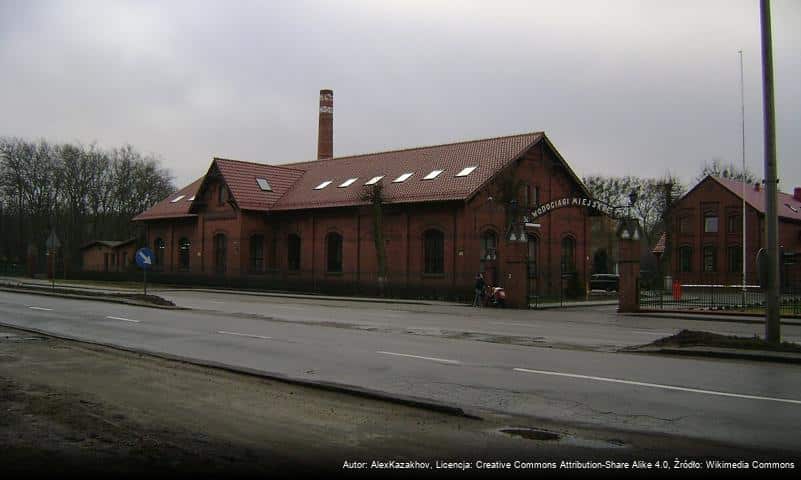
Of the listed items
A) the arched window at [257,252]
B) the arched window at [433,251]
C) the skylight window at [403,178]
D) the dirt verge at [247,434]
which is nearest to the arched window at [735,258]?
the skylight window at [403,178]

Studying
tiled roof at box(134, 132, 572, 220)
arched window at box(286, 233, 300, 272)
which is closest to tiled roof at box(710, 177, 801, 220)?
tiled roof at box(134, 132, 572, 220)

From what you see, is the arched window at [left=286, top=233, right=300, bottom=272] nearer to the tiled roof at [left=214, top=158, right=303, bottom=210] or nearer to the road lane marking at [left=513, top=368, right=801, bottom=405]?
the tiled roof at [left=214, top=158, right=303, bottom=210]

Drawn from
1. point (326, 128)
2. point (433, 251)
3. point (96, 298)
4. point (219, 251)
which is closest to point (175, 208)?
point (219, 251)

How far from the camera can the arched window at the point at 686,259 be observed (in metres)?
63.7

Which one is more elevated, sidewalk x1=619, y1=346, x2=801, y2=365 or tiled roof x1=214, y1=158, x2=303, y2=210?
tiled roof x1=214, y1=158, x2=303, y2=210

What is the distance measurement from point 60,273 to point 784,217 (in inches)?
2482

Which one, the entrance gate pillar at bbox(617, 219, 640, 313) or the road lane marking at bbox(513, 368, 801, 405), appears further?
the entrance gate pillar at bbox(617, 219, 640, 313)

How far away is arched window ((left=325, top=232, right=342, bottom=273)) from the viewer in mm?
47719

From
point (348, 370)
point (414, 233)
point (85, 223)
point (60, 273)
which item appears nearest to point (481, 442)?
point (348, 370)

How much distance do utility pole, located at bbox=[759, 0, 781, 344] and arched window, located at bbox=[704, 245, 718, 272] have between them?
51.8 m

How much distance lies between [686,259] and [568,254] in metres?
21.6

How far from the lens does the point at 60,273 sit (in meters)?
66.1

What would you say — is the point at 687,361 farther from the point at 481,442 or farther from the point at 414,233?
the point at 414,233

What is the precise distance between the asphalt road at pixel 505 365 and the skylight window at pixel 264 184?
30485 millimetres
